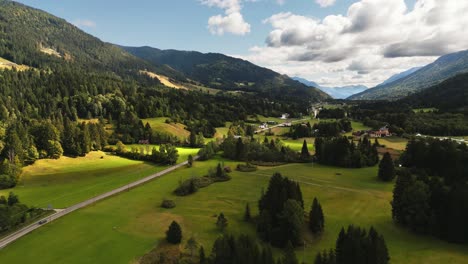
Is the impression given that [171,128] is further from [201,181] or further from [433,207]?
[433,207]

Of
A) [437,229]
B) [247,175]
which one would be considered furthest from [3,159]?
[437,229]

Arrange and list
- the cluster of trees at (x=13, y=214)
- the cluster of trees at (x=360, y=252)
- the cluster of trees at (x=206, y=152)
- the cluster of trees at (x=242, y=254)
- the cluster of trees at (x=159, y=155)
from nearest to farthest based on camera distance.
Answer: the cluster of trees at (x=242, y=254), the cluster of trees at (x=360, y=252), the cluster of trees at (x=13, y=214), the cluster of trees at (x=159, y=155), the cluster of trees at (x=206, y=152)

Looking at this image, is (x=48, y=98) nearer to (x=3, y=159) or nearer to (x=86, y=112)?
(x=86, y=112)

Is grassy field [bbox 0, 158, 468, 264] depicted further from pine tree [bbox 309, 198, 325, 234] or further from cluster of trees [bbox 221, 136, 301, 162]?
cluster of trees [bbox 221, 136, 301, 162]

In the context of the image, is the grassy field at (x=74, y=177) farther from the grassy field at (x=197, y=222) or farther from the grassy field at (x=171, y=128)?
the grassy field at (x=171, y=128)

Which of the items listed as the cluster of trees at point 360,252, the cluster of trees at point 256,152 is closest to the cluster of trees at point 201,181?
the cluster of trees at point 256,152

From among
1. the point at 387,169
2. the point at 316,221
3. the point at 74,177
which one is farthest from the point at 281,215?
the point at 74,177
